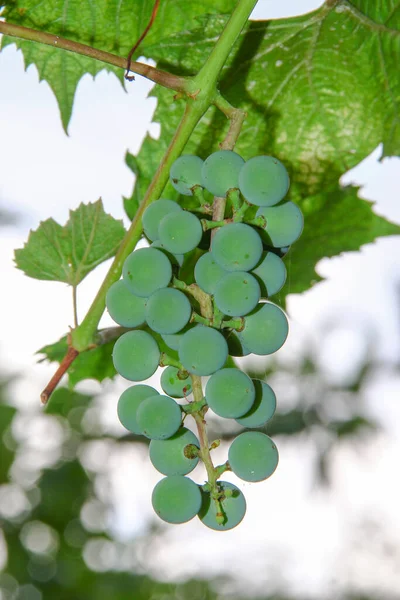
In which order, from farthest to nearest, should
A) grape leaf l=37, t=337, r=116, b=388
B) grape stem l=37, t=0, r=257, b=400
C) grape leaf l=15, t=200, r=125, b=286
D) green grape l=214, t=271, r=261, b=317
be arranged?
grape leaf l=37, t=337, r=116, b=388 → grape leaf l=15, t=200, r=125, b=286 → grape stem l=37, t=0, r=257, b=400 → green grape l=214, t=271, r=261, b=317

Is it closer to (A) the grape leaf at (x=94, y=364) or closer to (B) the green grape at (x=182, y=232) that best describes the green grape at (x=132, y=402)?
(B) the green grape at (x=182, y=232)

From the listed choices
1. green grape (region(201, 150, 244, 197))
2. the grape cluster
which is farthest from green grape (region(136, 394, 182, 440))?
green grape (region(201, 150, 244, 197))

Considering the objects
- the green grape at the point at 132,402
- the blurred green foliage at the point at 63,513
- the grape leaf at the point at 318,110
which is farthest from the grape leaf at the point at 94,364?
the blurred green foliage at the point at 63,513

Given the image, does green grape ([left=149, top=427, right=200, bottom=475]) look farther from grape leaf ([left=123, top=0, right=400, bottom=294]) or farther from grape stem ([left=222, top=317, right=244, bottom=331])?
grape leaf ([left=123, top=0, right=400, bottom=294])

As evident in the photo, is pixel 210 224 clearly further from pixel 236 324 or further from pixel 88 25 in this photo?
pixel 88 25

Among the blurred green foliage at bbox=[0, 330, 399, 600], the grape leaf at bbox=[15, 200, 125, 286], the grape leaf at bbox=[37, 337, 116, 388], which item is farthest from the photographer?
the blurred green foliage at bbox=[0, 330, 399, 600]

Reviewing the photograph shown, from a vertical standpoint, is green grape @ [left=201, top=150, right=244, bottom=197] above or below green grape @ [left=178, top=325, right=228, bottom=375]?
above
